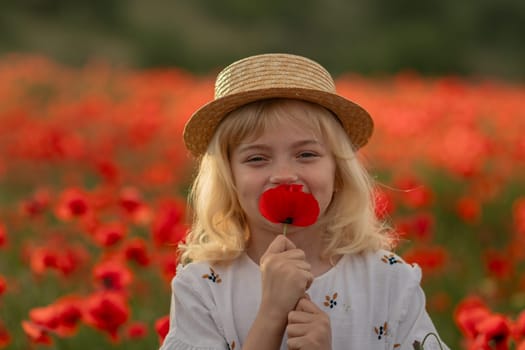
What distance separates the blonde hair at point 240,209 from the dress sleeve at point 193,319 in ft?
0.30

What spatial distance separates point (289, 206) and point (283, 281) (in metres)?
0.17

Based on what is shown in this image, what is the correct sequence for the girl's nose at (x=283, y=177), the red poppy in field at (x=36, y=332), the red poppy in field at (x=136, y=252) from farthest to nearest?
the red poppy in field at (x=136, y=252) < the red poppy in field at (x=36, y=332) < the girl's nose at (x=283, y=177)

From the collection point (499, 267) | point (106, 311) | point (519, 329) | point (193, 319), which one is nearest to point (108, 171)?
point (106, 311)

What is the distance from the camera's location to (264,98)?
2.29 meters

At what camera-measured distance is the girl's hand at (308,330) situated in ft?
6.51

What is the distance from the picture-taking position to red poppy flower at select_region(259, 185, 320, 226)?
1970mm

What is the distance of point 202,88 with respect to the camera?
9508mm

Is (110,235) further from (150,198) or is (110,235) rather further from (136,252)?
(150,198)

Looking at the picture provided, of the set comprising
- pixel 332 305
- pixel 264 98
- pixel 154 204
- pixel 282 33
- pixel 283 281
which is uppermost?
pixel 264 98

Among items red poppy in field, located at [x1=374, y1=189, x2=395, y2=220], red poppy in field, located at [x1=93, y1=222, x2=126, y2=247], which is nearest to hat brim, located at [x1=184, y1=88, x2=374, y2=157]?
red poppy in field, located at [x1=374, y1=189, x2=395, y2=220]

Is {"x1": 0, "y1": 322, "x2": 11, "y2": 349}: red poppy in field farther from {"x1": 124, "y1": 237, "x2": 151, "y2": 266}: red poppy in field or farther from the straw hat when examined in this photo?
the straw hat

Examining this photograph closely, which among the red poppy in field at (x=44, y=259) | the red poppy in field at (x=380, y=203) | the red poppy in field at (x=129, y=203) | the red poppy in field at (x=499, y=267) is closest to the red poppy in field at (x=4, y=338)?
the red poppy in field at (x=44, y=259)

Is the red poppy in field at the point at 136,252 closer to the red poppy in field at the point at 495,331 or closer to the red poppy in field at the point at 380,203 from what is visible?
the red poppy in field at the point at 380,203

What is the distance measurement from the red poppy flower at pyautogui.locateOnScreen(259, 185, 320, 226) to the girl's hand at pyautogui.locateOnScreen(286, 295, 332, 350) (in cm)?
19
